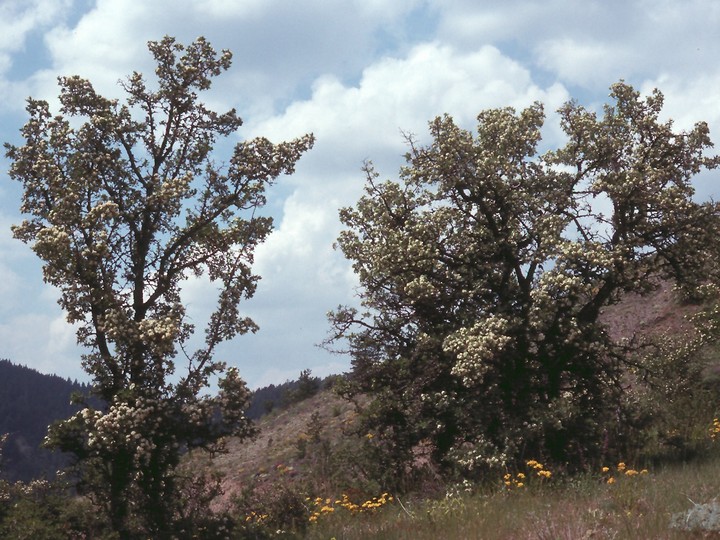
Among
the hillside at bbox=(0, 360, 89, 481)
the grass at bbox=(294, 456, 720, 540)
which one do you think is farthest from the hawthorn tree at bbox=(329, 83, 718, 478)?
the hillside at bbox=(0, 360, 89, 481)

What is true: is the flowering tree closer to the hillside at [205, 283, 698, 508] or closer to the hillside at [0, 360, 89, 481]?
the hillside at [205, 283, 698, 508]

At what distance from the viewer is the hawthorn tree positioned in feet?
59.4

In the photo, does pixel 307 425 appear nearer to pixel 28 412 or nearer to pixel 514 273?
pixel 514 273

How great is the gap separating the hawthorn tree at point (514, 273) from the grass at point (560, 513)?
143 inches

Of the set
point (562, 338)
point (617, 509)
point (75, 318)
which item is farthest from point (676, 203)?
point (75, 318)

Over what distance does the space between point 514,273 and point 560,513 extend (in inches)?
413

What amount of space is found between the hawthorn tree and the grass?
12.0 feet

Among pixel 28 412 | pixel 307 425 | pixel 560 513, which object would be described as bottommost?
pixel 560 513

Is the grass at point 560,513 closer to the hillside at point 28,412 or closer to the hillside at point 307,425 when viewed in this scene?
the hillside at point 307,425

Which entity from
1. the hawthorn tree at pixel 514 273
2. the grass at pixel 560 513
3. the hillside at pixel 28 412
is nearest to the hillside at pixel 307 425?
the hawthorn tree at pixel 514 273

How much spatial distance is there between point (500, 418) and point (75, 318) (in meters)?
10.2

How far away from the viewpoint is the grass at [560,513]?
942cm

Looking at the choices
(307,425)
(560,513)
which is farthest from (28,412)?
(560,513)

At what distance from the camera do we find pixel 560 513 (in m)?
10.7
